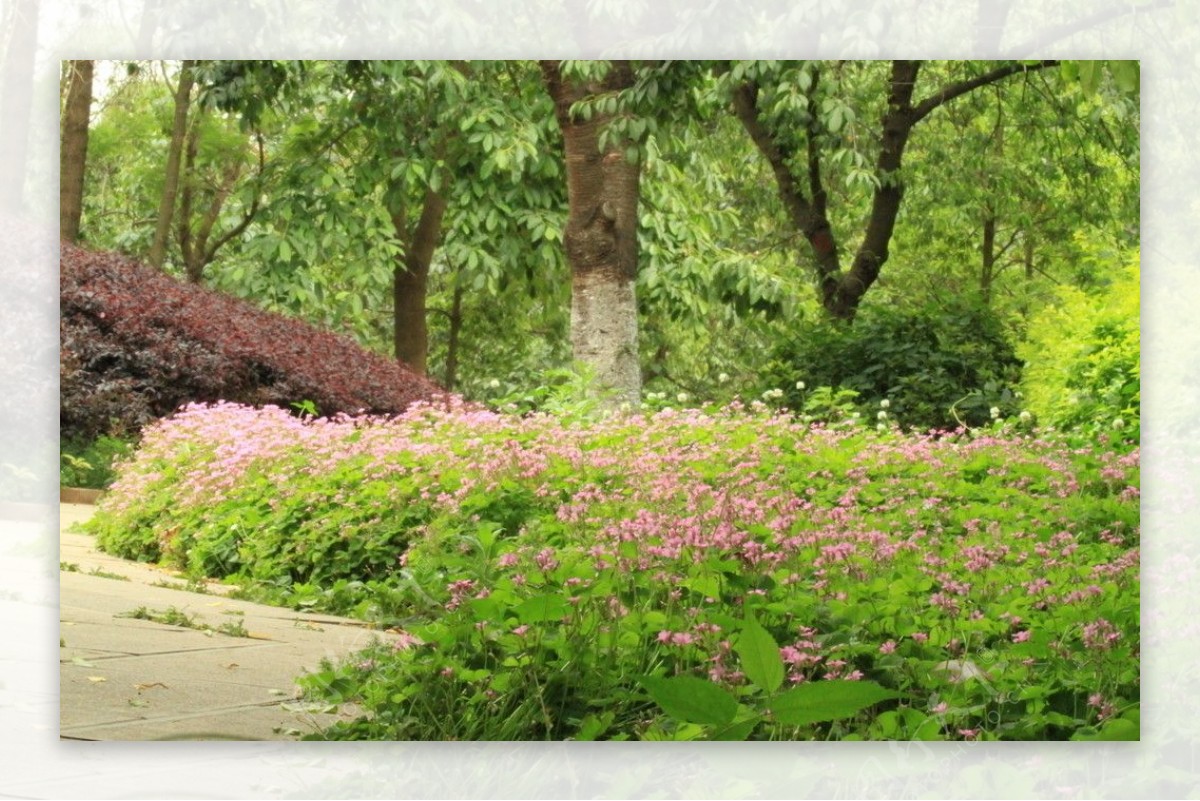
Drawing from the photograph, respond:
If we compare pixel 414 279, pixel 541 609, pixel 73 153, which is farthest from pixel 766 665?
pixel 73 153

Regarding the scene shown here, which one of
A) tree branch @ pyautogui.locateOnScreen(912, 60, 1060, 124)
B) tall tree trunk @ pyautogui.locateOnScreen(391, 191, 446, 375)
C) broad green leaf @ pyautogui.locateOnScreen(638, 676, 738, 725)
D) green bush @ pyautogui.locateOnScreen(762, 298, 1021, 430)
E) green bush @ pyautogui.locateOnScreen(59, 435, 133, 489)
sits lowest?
broad green leaf @ pyautogui.locateOnScreen(638, 676, 738, 725)

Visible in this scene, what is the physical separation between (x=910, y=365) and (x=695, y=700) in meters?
1.69

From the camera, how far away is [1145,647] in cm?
356

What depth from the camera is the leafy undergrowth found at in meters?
3.25

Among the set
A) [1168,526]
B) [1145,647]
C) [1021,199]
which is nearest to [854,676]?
[1145,647]

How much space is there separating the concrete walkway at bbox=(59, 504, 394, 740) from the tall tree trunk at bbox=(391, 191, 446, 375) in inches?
31.3

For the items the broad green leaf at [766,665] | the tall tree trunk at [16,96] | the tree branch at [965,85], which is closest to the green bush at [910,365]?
the tree branch at [965,85]

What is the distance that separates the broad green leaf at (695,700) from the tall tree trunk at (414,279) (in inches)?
60.9

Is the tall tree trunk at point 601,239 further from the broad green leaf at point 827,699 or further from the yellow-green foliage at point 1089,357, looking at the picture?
the broad green leaf at point 827,699

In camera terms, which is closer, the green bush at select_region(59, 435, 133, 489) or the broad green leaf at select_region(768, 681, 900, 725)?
the broad green leaf at select_region(768, 681, 900, 725)

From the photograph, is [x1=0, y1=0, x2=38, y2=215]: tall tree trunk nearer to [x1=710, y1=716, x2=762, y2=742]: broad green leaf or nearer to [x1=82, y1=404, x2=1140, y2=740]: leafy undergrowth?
[x1=82, y1=404, x2=1140, y2=740]: leafy undergrowth

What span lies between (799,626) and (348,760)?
114 cm

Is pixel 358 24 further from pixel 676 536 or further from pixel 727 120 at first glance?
pixel 676 536

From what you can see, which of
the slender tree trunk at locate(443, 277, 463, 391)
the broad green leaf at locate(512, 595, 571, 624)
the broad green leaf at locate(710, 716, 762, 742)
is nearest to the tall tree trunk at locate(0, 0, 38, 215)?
the slender tree trunk at locate(443, 277, 463, 391)
